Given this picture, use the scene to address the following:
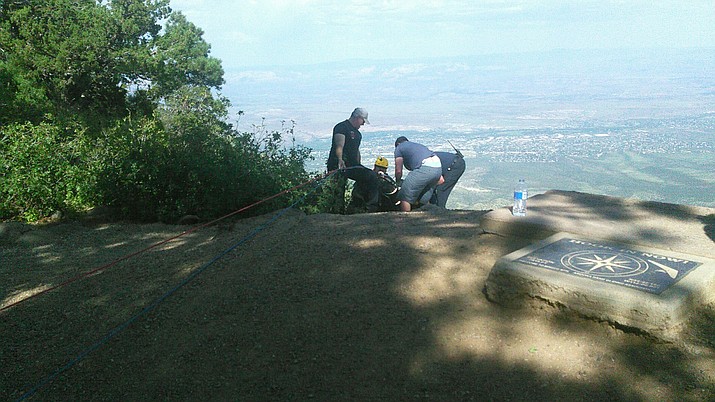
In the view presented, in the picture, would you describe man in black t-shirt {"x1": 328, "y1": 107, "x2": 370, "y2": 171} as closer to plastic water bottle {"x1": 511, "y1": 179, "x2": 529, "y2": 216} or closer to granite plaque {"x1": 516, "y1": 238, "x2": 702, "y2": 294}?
plastic water bottle {"x1": 511, "y1": 179, "x2": 529, "y2": 216}

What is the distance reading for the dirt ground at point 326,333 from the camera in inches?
150

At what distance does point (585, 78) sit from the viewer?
14150 centimetres

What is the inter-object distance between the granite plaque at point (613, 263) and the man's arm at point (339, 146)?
19.0 ft

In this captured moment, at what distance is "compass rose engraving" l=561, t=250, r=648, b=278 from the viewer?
14.6 feet

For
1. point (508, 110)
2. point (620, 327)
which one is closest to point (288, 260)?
point (620, 327)

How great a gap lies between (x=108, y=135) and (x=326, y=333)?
7904 millimetres

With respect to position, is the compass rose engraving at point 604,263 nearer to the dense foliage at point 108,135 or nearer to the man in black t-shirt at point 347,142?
the dense foliage at point 108,135

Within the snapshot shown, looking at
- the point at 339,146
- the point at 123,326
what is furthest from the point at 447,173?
the point at 123,326

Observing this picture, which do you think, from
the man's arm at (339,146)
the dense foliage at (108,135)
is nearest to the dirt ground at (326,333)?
the dense foliage at (108,135)

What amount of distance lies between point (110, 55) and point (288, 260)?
43.2 ft

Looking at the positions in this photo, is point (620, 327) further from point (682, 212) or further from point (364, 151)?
point (364, 151)

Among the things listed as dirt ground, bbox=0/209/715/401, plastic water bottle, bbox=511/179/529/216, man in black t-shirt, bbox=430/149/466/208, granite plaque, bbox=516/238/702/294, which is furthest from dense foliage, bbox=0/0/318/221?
granite plaque, bbox=516/238/702/294

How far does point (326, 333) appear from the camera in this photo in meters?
4.49

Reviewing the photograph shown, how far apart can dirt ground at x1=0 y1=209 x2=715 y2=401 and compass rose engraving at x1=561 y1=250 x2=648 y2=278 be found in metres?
0.45
